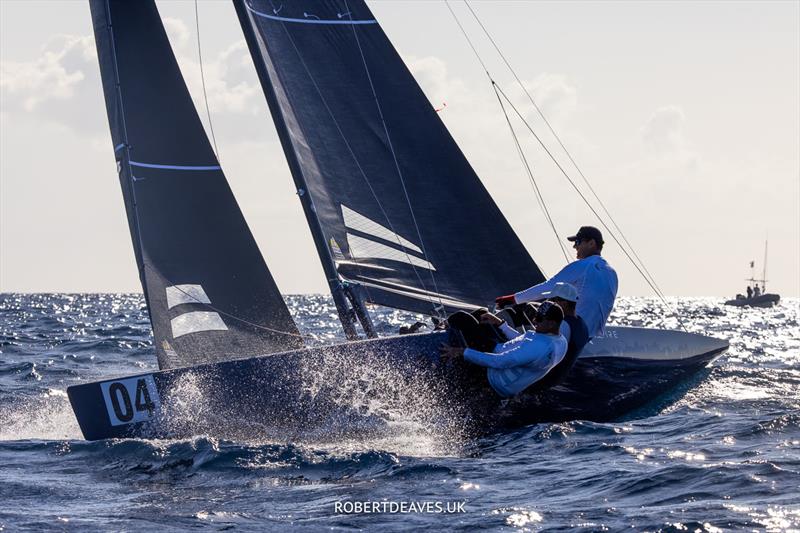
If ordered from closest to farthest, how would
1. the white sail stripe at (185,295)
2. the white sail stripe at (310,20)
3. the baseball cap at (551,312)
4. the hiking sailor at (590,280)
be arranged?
1. the baseball cap at (551,312)
2. the hiking sailor at (590,280)
3. the white sail stripe at (185,295)
4. the white sail stripe at (310,20)

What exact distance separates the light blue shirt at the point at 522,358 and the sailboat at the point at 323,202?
1.90 metres

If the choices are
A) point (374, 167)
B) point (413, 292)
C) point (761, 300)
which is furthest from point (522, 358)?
point (761, 300)

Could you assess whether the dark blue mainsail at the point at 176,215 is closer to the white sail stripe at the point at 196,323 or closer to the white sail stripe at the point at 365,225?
the white sail stripe at the point at 196,323

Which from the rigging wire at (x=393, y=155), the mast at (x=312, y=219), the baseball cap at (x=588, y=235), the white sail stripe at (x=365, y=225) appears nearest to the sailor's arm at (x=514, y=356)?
the baseball cap at (x=588, y=235)

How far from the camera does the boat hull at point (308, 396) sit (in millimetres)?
8516

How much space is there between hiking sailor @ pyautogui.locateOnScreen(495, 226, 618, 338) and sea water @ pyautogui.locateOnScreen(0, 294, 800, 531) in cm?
98

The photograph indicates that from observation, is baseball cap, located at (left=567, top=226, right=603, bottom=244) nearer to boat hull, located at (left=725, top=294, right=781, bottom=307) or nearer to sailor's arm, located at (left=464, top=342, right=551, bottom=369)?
sailor's arm, located at (left=464, top=342, right=551, bottom=369)

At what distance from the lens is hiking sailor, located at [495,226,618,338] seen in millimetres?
8469

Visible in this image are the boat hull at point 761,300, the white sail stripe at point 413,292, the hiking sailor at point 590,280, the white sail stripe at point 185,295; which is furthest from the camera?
the boat hull at point 761,300

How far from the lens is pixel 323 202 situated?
10852mm

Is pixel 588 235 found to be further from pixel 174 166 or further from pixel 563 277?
pixel 174 166

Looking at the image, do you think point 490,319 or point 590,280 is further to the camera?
point 590,280

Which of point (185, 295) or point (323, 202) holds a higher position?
point (323, 202)

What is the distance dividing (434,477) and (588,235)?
2.56 meters
